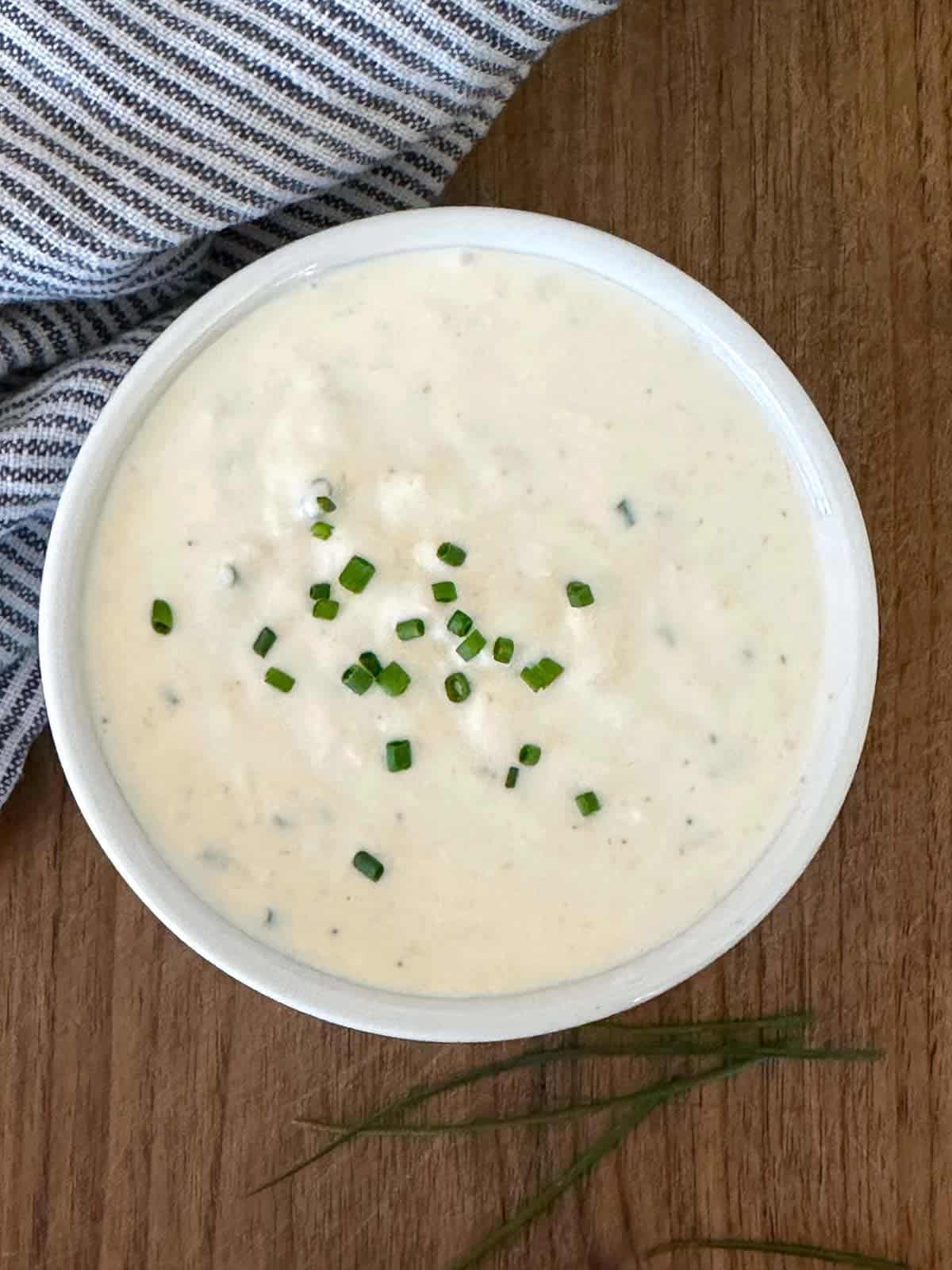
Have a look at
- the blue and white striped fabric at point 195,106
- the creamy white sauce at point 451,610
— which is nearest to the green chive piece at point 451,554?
the creamy white sauce at point 451,610

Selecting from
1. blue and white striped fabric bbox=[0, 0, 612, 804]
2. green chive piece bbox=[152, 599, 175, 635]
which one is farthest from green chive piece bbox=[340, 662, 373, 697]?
blue and white striped fabric bbox=[0, 0, 612, 804]

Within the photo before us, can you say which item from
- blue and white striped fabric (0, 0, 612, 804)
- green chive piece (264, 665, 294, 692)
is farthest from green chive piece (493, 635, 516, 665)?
blue and white striped fabric (0, 0, 612, 804)

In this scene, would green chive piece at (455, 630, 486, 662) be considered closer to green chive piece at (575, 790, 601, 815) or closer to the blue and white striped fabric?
green chive piece at (575, 790, 601, 815)

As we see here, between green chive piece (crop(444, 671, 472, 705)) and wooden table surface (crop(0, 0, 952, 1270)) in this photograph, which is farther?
wooden table surface (crop(0, 0, 952, 1270))

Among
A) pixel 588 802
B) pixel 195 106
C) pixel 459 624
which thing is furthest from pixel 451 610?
pixel 195 106

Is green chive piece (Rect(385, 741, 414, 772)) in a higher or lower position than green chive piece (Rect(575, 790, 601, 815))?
higher

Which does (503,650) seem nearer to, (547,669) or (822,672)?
(547,669)
